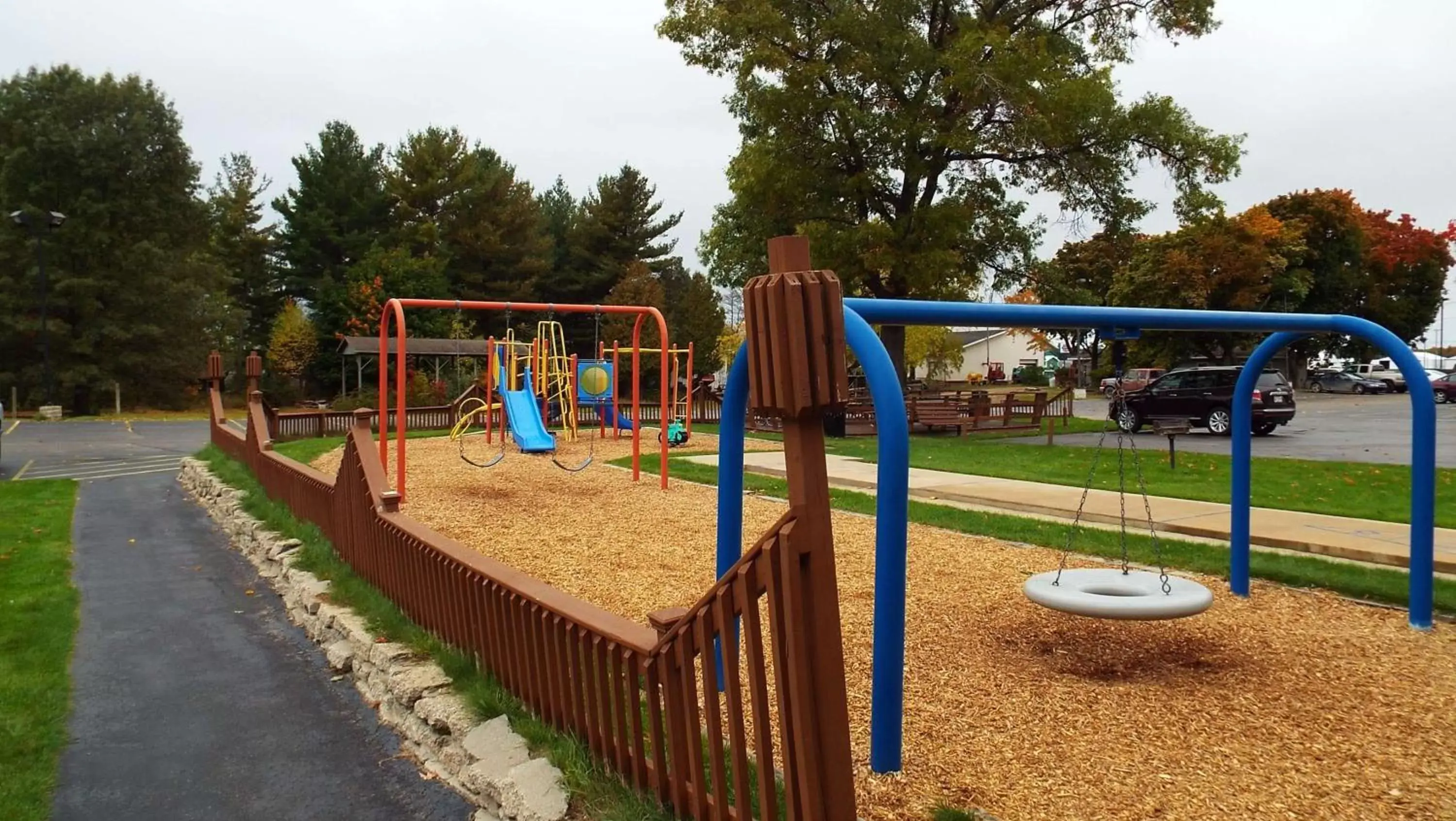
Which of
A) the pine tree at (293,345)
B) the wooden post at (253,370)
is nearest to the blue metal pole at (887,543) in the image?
the wooden post at (253,370)

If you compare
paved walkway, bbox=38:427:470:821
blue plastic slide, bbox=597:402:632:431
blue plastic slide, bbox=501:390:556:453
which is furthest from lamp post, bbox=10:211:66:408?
paved walkway, bbox=38:427:470:821

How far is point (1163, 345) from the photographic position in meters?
47.4

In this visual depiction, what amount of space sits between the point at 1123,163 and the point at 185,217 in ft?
117

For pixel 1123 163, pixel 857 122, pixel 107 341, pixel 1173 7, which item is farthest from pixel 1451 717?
pixel 107 341

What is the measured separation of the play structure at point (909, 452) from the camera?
10.5 ft

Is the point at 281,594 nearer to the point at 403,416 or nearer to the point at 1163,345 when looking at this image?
the point at 403,416

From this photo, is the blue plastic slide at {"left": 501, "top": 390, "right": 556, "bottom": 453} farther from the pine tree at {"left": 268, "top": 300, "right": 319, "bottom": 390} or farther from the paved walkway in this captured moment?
the pine tree at {"left": 268, "top": 300, "right": 319, "bottom": 390}

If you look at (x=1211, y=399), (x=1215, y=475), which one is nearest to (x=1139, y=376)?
(x=1211, y=399)

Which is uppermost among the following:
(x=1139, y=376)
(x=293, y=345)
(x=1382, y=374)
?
(x=293, y=345)

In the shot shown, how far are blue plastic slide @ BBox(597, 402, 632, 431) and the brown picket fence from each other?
40.7 feet

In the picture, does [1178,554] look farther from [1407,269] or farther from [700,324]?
[1407,269]

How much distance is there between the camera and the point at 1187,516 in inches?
334

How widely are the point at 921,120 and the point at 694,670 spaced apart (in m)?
17.9

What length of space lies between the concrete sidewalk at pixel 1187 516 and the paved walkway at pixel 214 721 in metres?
6.01
